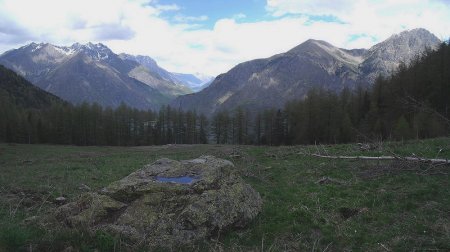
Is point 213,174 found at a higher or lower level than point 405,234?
higher

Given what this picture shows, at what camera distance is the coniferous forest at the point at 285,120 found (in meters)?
74.4

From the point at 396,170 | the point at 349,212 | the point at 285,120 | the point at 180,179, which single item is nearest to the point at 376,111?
the point at 285,120

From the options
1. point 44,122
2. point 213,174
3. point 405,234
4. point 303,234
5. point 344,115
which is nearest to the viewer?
point 405,234

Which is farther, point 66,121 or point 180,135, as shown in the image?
point 180,135

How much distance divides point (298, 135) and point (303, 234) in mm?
86051

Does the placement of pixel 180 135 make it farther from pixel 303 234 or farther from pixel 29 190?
pixel 303 234

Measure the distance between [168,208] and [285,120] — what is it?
111693mm

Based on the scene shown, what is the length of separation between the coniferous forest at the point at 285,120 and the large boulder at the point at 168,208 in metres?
51.1

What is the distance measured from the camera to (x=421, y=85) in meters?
79.6

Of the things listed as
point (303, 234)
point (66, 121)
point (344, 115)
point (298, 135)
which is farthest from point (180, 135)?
point (303, 234)

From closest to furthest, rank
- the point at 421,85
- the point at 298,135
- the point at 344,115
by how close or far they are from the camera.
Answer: the point at 421,85, the point at 344,115, the point at 298,135

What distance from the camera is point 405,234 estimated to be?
10172mm

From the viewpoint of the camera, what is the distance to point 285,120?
120m

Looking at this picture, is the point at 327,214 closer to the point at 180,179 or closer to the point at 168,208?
the point at 180,179
